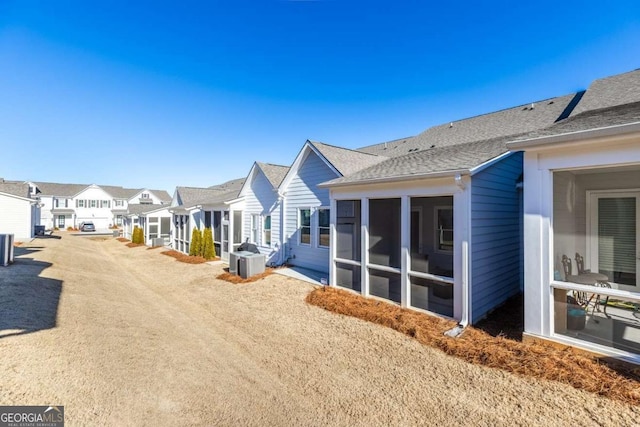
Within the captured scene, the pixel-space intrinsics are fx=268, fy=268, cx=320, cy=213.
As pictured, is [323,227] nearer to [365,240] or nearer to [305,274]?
[305,274]

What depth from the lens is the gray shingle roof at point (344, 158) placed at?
11.2 meters

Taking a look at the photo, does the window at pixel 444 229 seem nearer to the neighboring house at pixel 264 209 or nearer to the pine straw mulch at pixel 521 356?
the pine straw mulch at pixel 521 356

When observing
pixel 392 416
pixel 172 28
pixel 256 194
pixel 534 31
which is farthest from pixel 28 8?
pixel 534 31

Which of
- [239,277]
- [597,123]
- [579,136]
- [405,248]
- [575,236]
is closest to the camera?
[579,136]

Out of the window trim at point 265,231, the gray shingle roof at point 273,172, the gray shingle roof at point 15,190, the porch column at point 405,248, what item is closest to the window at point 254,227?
the window trim at point 265,231

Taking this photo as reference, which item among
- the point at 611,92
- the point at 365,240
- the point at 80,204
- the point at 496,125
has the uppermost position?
the point at 496,125

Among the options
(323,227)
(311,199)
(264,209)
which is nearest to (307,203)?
(311,199)

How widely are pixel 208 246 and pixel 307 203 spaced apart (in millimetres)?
7849

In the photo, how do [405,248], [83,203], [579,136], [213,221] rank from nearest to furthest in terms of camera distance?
[579,136] < [405,248] < [213,221] < [83,203]

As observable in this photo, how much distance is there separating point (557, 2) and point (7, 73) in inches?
764

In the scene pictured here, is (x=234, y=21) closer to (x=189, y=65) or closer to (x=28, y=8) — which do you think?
(x=189, y=65)

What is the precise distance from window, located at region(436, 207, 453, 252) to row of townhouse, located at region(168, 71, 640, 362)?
0.12 ft

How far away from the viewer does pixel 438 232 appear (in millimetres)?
9539

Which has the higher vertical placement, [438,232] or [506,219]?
[506,219]
